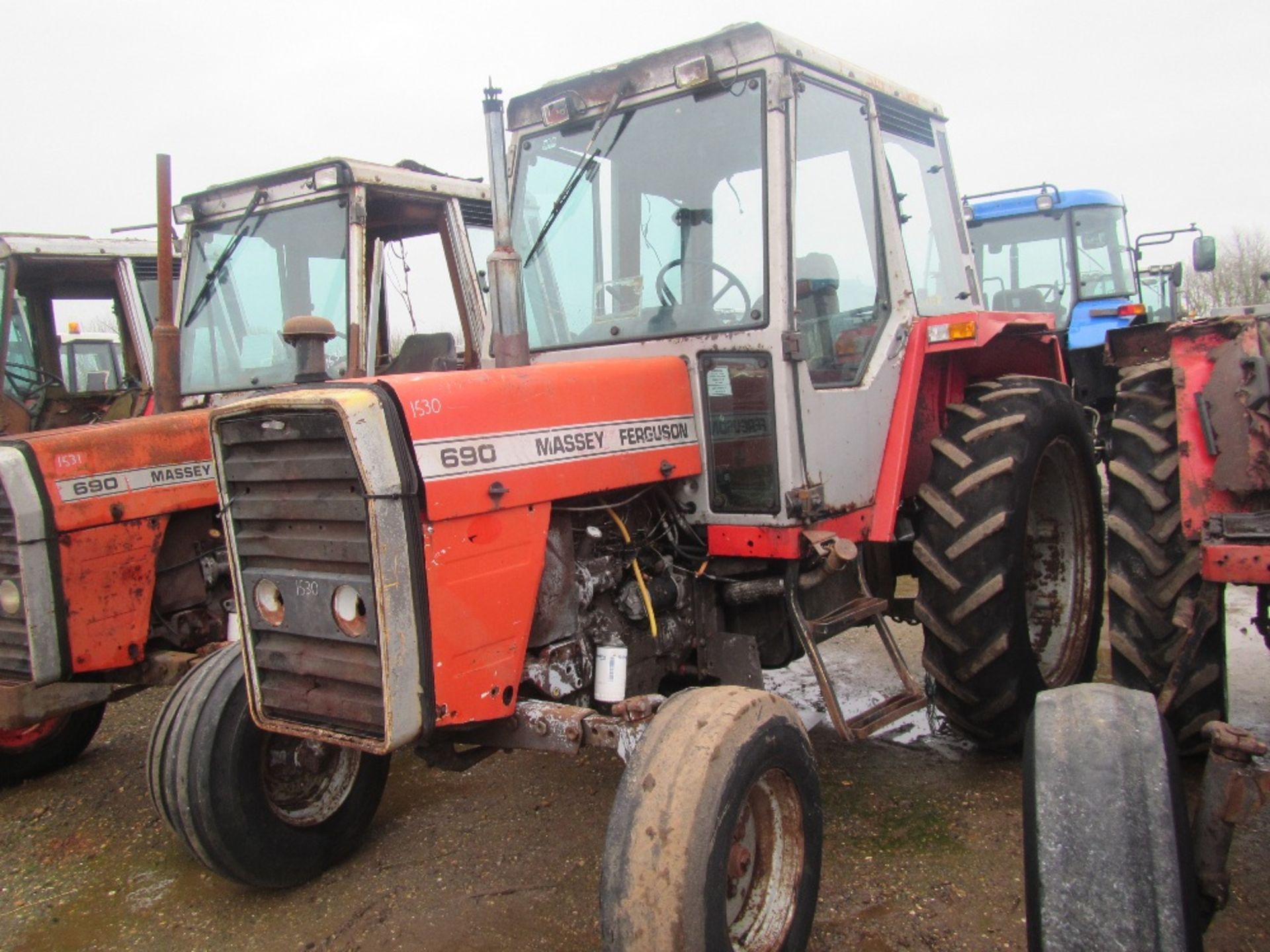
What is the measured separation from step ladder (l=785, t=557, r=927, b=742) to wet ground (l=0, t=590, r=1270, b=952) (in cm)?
26

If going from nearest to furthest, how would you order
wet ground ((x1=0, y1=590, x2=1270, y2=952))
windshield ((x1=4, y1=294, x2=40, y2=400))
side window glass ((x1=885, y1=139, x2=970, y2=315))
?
wet ground ((x1=0, y1=590, x2=1270, y2=952))
side window glass ((x1=885, y1=139, x2=970, y2=315))
windshield ((x1=4, y1=294, x2=40, y2=400))

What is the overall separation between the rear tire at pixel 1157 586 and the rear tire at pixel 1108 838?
1.39 metres

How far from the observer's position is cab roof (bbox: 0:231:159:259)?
5.73 m

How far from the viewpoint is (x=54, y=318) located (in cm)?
636

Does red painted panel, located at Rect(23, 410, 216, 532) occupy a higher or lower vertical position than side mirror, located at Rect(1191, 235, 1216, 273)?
lower

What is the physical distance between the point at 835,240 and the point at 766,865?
2058 millimetres

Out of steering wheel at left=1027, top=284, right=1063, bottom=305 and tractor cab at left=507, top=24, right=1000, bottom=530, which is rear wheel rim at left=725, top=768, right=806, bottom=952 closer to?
tractor cab at left=507, top=24, right=1000, bottom=530

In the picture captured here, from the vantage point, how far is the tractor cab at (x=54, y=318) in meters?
5.71

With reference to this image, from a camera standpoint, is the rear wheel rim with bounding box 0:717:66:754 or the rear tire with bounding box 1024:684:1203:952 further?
the rear wheel rim with bounding box 0:717:66:754

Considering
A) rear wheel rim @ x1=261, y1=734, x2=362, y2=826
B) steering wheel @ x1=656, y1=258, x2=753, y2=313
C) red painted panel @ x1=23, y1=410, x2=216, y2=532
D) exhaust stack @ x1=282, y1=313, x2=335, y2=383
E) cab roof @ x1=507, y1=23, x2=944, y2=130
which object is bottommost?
rear wheel rim @ x1=261, y1=734, x2=362, y2=826

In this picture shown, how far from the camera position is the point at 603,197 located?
3.42 m

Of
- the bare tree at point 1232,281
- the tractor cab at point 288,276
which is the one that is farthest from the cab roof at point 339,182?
the bare tree at point 1232,281

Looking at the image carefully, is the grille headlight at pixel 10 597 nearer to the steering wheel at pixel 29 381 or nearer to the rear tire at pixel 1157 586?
the steering wheel at pixel 29 381

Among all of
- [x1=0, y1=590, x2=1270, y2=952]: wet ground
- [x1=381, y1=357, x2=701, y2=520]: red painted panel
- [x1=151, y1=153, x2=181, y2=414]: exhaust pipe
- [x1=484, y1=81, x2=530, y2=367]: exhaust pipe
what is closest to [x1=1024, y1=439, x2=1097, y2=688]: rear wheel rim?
[x1=0, y1=590, x2=1270, y2=952]: wet ground
